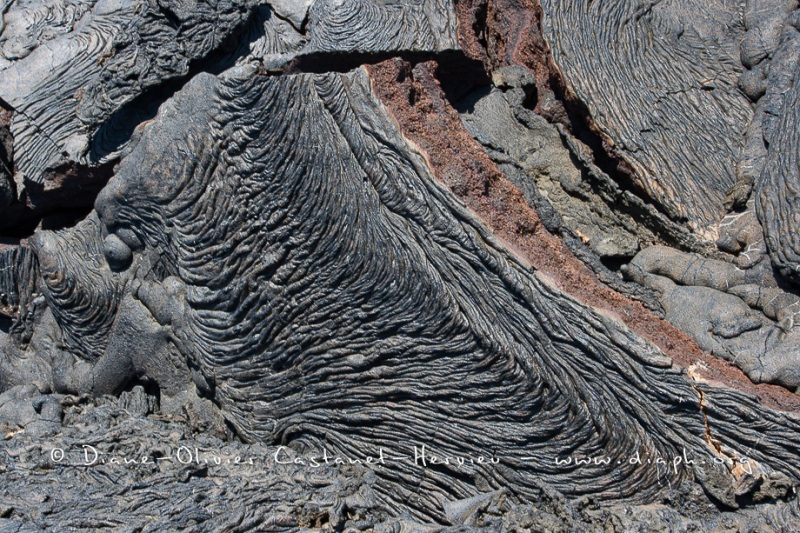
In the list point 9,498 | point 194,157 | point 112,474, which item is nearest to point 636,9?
point 194,157

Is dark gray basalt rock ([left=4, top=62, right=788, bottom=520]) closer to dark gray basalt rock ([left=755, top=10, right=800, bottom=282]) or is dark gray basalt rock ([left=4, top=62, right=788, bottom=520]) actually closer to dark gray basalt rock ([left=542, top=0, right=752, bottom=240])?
dark gray basalt rock ([left=755, top=10, right=800, bottom=282])

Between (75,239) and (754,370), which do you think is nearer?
(754,370)

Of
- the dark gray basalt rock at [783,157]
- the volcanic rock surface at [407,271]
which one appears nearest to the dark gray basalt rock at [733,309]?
the volcanic rock surface at [407,271]

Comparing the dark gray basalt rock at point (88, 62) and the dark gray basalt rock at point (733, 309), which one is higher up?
the dark gray basalt rock at point (88, 62)

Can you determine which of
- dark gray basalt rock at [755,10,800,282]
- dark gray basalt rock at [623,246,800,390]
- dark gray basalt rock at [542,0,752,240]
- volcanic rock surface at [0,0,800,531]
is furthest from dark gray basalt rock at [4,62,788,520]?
dark gray basalt rock at [542,0,752,240]

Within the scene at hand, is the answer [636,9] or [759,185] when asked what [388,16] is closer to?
[636,9]

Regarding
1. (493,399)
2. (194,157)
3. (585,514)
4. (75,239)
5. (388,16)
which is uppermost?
(388,16)

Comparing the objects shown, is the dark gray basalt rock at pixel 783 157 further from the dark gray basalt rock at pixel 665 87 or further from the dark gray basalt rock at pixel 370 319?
the dark gray basalt rock at pixel 370 319
